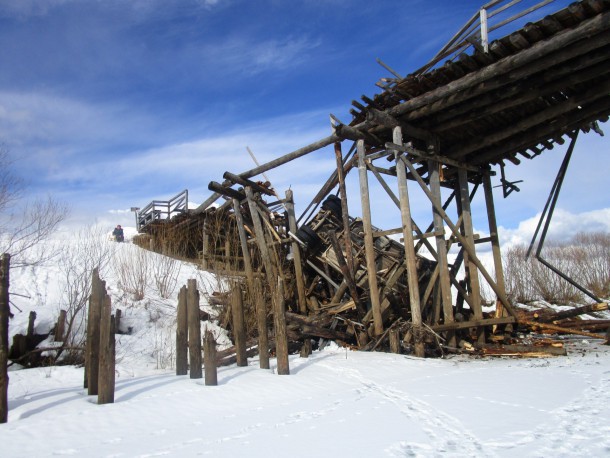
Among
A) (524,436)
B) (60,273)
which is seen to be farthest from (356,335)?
(60,273)

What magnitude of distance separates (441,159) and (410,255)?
6.50 ft

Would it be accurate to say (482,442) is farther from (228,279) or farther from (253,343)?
(228,279)

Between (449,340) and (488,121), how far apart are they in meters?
3.97

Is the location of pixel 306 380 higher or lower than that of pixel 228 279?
lower

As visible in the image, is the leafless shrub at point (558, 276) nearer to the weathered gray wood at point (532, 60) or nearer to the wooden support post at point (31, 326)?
the weathered gray wood at point (532, 60)

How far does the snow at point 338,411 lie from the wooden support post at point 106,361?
0.47ft

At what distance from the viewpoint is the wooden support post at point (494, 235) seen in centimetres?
898

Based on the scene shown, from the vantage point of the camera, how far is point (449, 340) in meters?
7.96

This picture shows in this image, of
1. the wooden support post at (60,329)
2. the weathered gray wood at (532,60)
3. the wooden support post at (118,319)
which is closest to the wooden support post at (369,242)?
the weathered gray wood at (532,60)

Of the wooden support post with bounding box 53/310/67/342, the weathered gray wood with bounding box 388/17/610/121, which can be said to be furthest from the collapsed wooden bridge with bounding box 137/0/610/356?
the wooden support post with bounding box 53/310/67/342

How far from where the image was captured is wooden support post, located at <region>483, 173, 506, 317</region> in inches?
353

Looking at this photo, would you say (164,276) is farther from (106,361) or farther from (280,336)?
(106,361)

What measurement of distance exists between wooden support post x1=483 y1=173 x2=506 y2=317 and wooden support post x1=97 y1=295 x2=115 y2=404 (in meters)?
7.07

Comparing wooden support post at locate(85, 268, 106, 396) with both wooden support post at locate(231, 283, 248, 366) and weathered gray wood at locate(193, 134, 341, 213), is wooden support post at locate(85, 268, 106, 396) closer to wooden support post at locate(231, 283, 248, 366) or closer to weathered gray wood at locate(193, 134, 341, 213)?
wooden support post at locate(231, 283, 248, 366)
